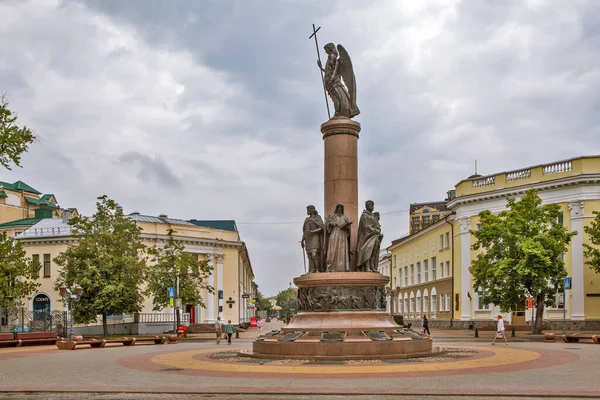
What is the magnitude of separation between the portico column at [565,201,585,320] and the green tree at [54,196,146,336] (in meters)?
28.8

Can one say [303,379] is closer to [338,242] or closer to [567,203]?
[338,242]

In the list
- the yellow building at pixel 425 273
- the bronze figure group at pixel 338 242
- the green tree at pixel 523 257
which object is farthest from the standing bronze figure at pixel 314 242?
the yellow building at pixel 425 273

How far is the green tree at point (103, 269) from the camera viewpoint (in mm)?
47281

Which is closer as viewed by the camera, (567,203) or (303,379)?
(303,379)

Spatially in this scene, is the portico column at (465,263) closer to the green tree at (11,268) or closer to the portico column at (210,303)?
the portico column at (210,303)

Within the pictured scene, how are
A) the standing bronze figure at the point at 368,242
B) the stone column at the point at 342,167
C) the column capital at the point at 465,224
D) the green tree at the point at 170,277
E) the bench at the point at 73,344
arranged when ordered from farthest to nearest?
1. the column capital at the point at 465,224
2. the green tree at the point at 170,277
3. the bench at the point at 73,344
4. the stone column at the point at 342,167
5. the standing bronze figure at the point at 368,242

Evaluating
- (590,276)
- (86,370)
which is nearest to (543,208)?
(590,276)

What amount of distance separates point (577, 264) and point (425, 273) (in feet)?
83.0

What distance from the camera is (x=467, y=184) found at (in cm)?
6084

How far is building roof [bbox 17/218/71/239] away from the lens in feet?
226

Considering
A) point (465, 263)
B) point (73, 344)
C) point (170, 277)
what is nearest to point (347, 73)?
point (73, 344)

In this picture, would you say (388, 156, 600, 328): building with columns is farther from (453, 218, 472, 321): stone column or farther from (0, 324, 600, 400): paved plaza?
(0, 324, 600, 400): paved plaza

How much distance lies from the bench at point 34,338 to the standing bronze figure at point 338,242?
64.0 feet

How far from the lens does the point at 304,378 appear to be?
17141 mm
